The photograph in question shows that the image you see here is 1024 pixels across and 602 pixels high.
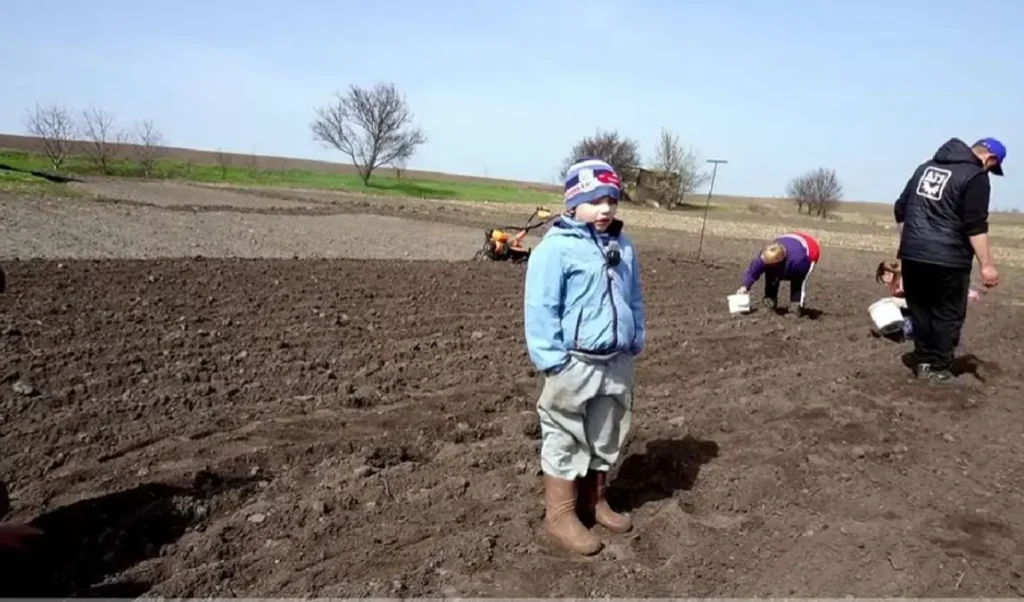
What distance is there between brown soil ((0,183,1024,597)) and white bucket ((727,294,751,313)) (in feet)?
3.87

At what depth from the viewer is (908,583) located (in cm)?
354

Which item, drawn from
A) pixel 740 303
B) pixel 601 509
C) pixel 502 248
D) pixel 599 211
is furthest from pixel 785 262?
pixel 599 211

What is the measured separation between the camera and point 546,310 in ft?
12.5

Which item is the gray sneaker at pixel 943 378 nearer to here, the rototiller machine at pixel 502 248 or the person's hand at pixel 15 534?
the person's hand at pixel 15 534

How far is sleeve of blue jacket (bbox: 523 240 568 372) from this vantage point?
3811 mm

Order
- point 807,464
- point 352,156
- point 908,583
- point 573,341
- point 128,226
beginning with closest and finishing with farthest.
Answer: point 908,583
point 573,341
point 807,464
point 128,226
point 352,156

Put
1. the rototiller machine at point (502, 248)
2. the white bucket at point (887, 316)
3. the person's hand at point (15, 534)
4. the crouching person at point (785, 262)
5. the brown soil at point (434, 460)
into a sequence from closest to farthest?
the person's hand at point (15, 534) < the brown soil at point (434, 460) < the white bucket at point (887, 316) < the crouching person at point (785, 262) < the rototiller machine at point (502, 248)

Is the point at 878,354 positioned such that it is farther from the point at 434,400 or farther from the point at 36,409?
the point at 36,409

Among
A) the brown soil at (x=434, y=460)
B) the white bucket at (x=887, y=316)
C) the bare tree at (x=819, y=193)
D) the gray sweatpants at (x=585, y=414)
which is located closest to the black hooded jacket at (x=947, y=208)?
the brown soil at (x=434, y=460)

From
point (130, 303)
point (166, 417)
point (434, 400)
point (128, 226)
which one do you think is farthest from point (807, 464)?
point (128, 226)

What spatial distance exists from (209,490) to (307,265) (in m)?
7.80

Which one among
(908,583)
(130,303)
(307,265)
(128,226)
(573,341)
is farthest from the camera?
(128,226)

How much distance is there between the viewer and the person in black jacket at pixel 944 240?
22.2 feet

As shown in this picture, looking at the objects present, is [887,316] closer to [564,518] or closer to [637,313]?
[637,313]
